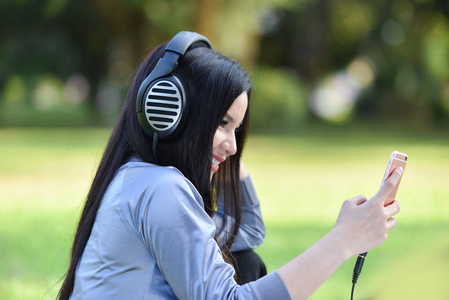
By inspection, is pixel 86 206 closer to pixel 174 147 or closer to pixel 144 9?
pixel 174 147

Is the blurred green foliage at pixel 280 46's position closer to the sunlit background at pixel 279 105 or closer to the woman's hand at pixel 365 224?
the sunlit background at pixel 279 105

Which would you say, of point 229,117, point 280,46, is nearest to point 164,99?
point 229,117

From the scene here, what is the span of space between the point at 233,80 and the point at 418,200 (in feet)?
23.1

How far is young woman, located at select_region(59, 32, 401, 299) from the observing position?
5.15ft

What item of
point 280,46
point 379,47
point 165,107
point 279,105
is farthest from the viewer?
point 280,46

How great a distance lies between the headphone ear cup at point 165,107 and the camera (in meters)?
1.76

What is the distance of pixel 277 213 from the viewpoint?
7531mm

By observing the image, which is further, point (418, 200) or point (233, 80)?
point (418, 200)

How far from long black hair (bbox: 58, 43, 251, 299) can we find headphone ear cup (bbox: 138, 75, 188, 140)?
0.11ft

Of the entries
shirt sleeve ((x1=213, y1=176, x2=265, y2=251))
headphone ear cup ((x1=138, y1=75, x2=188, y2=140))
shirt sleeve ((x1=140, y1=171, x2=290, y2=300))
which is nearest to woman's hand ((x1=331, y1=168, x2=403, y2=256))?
shirt sleeve ((x1=140, y1=171, x2=290, y2=300))

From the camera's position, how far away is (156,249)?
1.59 meters

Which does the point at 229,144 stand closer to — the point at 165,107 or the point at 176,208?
the point at 165,107

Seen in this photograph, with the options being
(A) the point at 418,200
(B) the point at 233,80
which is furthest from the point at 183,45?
(A) the point at 418,200

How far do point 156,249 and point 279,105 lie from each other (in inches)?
687
